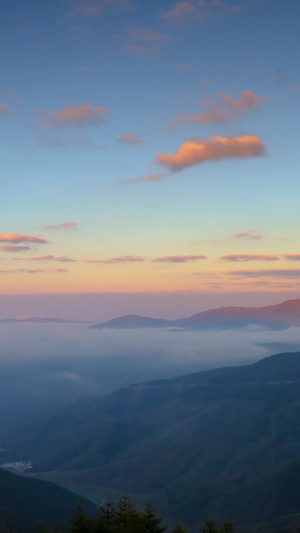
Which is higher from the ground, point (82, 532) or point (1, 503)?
point (82, 532)

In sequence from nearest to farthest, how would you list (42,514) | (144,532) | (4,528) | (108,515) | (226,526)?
1. (144,532)
2. (108,515)
3. (226,526)
4. (4,528)
5. (42,514)

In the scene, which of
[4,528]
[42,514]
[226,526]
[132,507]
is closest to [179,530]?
[132,507]

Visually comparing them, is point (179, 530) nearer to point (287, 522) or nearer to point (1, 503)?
point (287, 522)

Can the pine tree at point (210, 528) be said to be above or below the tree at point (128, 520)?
below

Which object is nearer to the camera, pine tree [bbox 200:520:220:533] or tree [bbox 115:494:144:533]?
tree [bbox 115:494:144:533]

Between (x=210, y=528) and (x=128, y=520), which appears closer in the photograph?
(x=128, y=520)

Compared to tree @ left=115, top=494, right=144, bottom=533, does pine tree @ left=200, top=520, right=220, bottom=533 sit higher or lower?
lower

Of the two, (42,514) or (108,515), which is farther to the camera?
(42,514)

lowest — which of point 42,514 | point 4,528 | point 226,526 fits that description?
A: point 42,514

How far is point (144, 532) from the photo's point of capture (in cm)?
6212

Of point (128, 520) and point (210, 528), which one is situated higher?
point (128, 520)

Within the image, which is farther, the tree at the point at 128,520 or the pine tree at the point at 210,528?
the pine tree at the point at 210,528

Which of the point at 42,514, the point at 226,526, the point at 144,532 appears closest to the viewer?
the point at 144,532

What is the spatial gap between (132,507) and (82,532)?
32.1ft
